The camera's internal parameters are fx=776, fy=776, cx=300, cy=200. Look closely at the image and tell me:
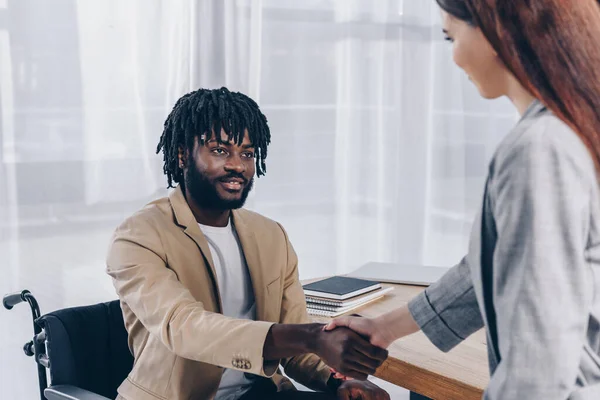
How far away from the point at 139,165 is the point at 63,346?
3.70ft

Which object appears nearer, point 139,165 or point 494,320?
point 494,320

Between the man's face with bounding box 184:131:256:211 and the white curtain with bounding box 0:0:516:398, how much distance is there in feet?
2.95

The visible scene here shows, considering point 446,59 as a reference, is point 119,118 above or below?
below

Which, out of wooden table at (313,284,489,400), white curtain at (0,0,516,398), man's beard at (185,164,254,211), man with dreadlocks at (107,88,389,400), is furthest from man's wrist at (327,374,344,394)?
white curtain at (0,0,516,398)

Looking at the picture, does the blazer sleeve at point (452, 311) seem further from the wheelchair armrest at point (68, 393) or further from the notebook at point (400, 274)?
the notebook at point (400, 274)

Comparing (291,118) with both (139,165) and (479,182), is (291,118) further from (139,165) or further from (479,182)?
(479,182)

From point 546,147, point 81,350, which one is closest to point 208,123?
point 81,350

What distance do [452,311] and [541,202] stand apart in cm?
40

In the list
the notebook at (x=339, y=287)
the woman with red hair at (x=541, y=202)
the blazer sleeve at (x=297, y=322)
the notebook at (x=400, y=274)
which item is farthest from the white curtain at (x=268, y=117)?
the woman with red hair at (x=541, y=202)

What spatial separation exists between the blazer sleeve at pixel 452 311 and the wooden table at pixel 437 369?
0.35 metres

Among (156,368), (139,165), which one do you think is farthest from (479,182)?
(156,368)

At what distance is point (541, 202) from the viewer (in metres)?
0.79

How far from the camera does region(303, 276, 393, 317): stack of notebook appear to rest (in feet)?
6.76

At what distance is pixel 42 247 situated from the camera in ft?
8.57
